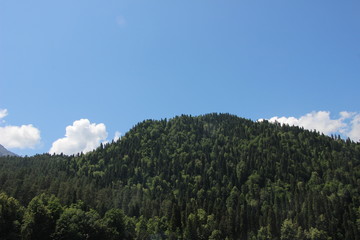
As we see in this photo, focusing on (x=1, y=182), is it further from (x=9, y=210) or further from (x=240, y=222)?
(x=240, y=222)

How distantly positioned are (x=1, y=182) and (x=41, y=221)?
68009 millimetres

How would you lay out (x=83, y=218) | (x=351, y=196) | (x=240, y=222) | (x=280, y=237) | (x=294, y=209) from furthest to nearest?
(x=351, y=196)
(x=294, y=209)
(x=240, y=222)
(x=280, y=237)
(x=83, y=218)

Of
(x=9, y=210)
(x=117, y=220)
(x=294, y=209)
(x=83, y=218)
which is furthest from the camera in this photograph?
(x=294, y=209)

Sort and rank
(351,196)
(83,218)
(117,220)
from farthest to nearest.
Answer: (351,196), (117,220), (83,218)

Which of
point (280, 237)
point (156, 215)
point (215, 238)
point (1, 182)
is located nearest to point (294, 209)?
point (280, 237)

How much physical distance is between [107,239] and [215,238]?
50.1 meters

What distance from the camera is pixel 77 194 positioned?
453 ft

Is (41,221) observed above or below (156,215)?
below

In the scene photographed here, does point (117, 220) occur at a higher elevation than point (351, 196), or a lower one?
lower

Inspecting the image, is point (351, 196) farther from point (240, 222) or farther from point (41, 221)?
point (41, 221)

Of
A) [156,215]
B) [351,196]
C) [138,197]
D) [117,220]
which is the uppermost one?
[351,196]

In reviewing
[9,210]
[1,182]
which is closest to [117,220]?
[9,210]

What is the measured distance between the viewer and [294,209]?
575 feet

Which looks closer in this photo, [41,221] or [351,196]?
[41,221]
